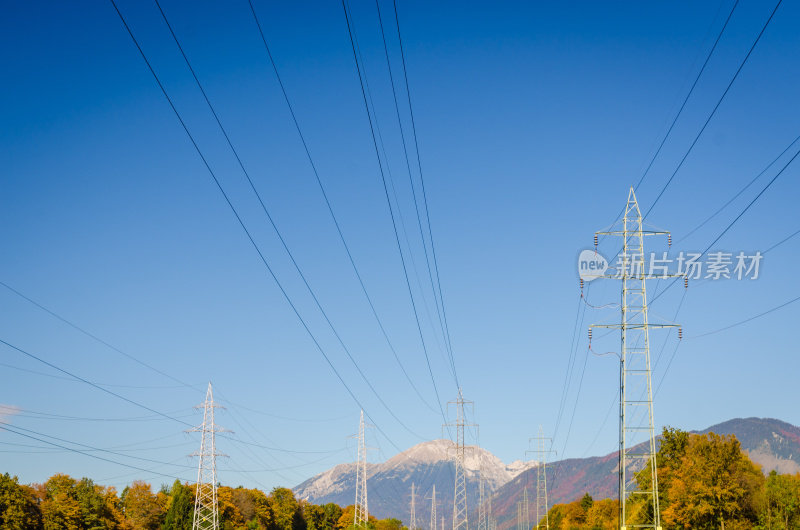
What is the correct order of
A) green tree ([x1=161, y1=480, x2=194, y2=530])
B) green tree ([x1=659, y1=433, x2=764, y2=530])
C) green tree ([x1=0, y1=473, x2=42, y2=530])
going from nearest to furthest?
1. green tree ([x1=659, y1=433, x2=764, y2=530])
2. green tree ([x1=0, y1=473, x2=42, y2=530])
3. green tree ([x1=161, y1=480, x2=194, y2=530])

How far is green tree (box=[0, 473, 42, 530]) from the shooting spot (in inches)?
3108

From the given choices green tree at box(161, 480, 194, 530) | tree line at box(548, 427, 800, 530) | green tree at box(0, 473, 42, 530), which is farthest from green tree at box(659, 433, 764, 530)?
green tree at box(0, 473, 42, 530)

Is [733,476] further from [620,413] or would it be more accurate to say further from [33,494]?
[33,494]

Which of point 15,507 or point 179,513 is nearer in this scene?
point 15,507

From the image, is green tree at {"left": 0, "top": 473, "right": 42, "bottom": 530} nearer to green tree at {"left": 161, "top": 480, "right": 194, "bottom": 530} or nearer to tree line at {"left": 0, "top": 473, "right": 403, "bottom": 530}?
tree line at {"left": 0, "top": 473, "right": 403, "bottom": 530}

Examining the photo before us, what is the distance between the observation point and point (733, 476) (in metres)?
69.9

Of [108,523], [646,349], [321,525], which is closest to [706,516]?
[646,349]

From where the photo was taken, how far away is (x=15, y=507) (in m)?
80.2

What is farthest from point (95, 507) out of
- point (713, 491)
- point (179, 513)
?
point (713, 491)

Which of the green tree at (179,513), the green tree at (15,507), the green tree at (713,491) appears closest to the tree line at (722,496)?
the green tree at (713,491)

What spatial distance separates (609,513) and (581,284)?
289 ft

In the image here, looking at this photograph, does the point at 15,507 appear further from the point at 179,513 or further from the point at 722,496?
the point at 722,496

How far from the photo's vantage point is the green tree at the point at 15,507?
78.9 meters

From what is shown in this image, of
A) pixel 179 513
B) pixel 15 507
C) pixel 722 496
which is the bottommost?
pixel 179 513
